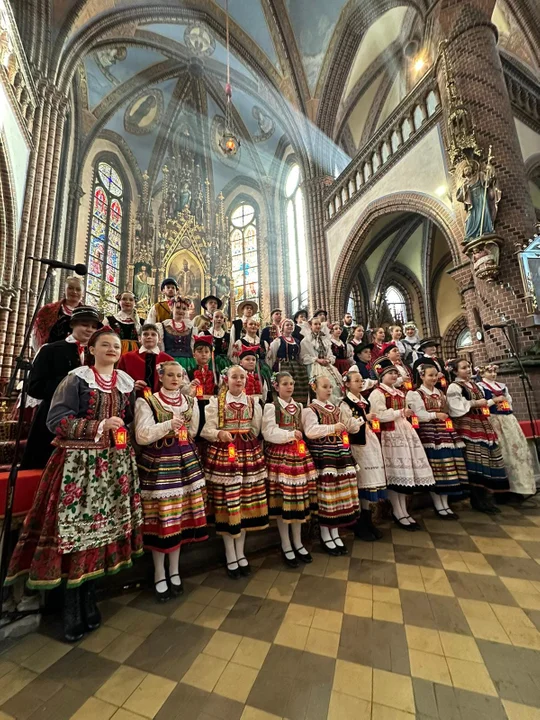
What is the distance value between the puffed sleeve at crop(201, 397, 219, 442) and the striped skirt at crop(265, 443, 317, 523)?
706 mm

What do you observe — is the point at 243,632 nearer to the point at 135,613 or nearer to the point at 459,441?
the point at 135,613

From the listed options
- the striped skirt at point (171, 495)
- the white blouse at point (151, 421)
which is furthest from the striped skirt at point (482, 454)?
the white blouse at point (151, 421)

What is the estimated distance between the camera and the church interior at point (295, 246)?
→ 182cm

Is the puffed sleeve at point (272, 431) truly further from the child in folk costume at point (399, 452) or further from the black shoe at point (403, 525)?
the black shoe at point (403, 525)

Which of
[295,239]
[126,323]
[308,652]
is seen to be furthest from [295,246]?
[308,652]

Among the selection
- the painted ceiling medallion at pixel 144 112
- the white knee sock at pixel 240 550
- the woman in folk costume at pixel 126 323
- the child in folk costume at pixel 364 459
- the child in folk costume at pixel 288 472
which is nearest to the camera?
the white knee sock at pixel 240 550

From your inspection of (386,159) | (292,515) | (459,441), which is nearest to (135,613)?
(292,515)

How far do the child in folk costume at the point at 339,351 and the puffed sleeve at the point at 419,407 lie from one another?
7.47 feet

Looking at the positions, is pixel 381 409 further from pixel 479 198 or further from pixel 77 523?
pixel 479 198

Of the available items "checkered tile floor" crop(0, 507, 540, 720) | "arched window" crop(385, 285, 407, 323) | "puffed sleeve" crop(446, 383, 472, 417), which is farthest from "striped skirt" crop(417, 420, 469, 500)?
"arched window" crop(385, 285, 407, 323)

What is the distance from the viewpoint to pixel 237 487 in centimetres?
292

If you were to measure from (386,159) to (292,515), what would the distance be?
11.6 m

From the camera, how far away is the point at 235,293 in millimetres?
21531

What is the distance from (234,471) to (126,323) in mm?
3101
